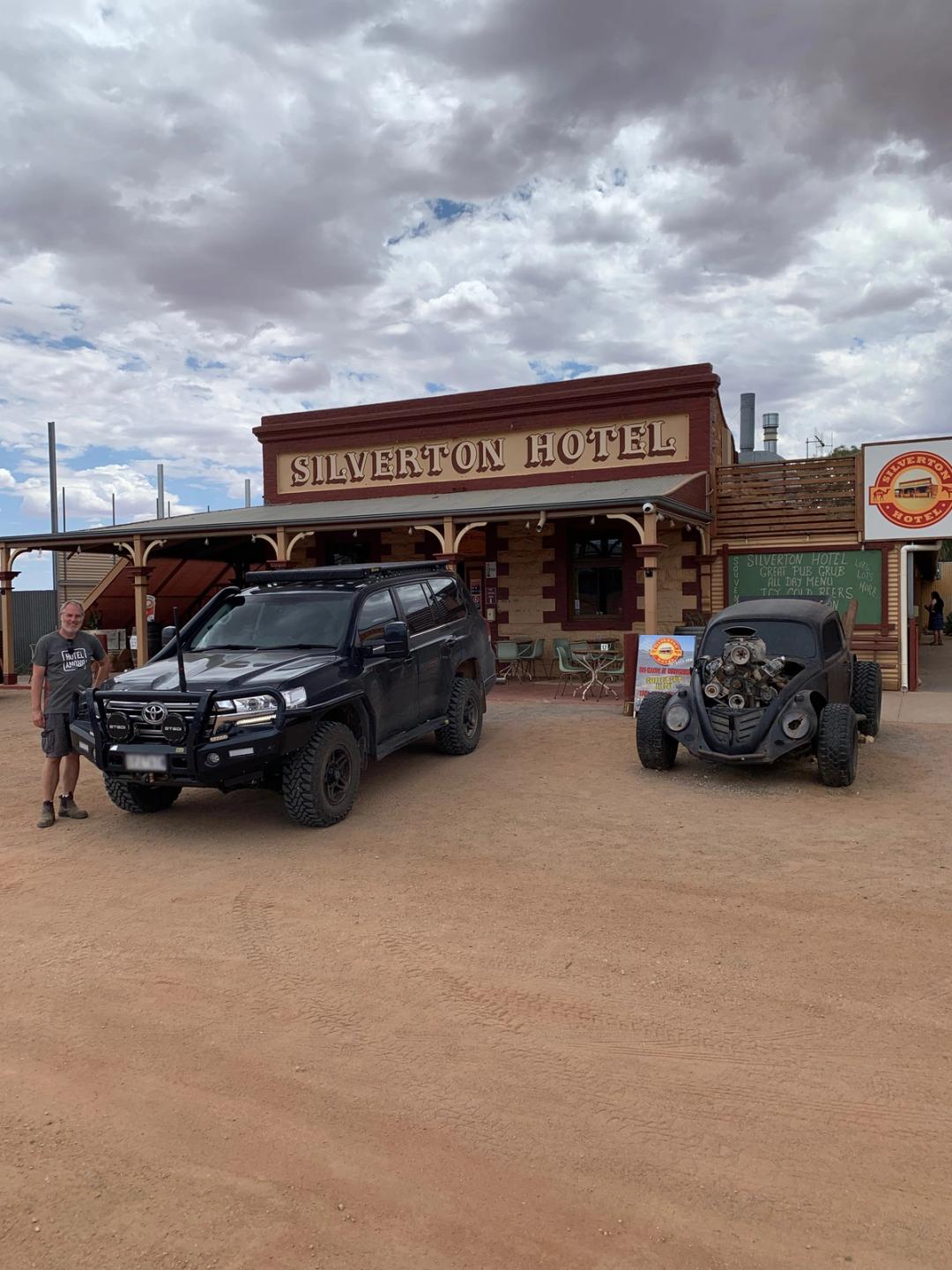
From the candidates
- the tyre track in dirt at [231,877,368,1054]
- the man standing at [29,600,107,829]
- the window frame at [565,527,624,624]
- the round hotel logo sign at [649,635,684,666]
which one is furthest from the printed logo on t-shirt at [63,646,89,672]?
the window frame at [565,527,624,624]

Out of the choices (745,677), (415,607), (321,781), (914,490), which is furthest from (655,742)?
(914,490)

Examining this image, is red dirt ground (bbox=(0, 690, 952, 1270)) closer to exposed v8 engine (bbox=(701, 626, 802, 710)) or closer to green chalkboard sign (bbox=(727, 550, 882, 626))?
exposed v8 engine (bbox=(701, 626, 802, 710))

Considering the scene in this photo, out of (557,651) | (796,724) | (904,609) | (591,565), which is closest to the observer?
(796,724)

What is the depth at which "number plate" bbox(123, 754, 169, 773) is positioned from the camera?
6.10 m

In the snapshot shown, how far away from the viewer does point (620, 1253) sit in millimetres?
2426

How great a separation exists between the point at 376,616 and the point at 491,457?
10.4 m

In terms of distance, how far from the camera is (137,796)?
695 centimetres

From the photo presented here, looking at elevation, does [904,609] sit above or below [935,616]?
above

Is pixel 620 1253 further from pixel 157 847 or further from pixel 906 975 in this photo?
pixel 157 847

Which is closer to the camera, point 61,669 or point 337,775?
point 337,775

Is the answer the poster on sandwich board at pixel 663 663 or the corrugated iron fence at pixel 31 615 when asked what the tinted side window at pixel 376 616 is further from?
the corrugated iron fence at pixel 31 615

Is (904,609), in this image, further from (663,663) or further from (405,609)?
(405,609)

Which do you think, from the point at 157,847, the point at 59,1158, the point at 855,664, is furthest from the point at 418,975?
the point at 855,664

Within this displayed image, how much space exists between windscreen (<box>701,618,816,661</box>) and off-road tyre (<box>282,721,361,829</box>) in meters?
3.64
